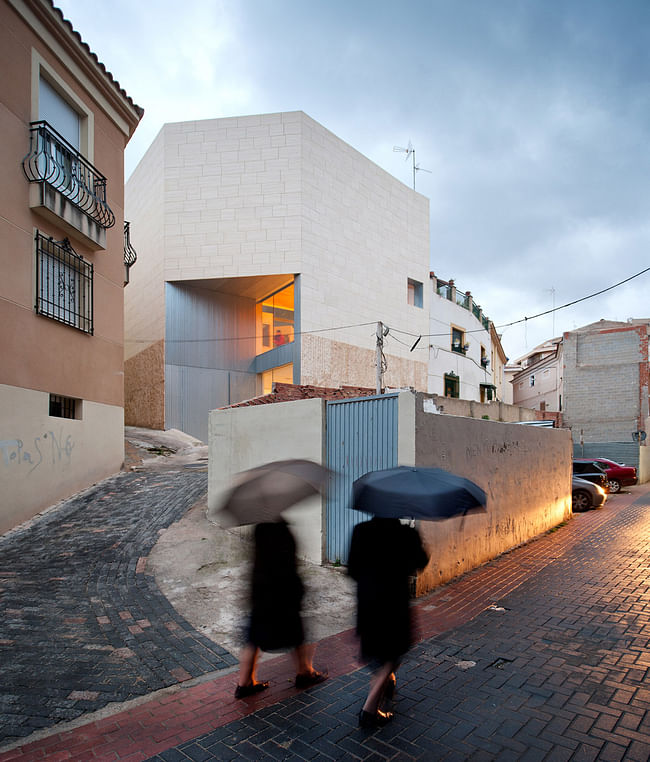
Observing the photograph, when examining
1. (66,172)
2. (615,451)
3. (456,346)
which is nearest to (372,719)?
(66,172)

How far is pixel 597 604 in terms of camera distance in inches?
229

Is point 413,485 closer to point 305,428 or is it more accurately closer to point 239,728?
point 239,728

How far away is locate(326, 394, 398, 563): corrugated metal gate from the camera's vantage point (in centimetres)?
625

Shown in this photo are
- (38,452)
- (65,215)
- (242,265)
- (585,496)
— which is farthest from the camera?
(242,265)

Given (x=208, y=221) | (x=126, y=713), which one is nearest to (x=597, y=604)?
(x=126, y=713)

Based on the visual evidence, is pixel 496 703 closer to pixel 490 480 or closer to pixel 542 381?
pixel 490 480

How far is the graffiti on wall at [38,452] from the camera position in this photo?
333 inches

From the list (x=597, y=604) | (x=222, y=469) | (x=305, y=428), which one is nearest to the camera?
(x=597, y=604)

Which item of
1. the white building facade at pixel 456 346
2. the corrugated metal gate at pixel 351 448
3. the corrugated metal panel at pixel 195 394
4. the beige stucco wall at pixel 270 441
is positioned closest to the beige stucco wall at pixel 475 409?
the white building facade at pixel 456 346

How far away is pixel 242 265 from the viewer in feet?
66.8

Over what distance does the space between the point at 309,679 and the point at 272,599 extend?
29.9 inches

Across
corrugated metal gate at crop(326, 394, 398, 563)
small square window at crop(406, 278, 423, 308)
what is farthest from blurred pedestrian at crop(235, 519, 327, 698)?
small square window at crop(406, 278, 423, 308)

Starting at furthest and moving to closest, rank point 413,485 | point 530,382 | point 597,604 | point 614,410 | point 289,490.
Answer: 1. point 530,382
2. point 614,410
3. point 597,604
4. point 289,490
5. point 413,485

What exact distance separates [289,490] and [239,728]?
1525mm
